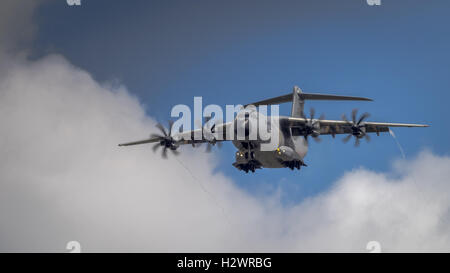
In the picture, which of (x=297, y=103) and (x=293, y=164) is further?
(x=297, y=103)

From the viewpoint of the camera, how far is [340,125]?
4169cm

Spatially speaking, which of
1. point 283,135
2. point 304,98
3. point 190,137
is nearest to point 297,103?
point 304,98

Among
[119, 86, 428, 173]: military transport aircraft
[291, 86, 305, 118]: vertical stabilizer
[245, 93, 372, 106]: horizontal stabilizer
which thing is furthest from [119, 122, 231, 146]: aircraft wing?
[291, 86, 305, 118]: vertical stabilizer

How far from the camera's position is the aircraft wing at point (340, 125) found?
41.1 m

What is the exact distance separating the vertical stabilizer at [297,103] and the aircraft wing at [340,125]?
Answer: 3.68m

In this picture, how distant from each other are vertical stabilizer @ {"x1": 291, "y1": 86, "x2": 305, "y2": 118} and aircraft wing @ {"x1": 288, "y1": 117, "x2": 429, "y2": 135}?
12.1 feet

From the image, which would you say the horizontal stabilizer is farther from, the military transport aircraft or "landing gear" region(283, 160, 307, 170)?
"landing gear" region(283, 160, 307, 170)

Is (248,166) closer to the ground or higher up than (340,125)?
closer to the ground

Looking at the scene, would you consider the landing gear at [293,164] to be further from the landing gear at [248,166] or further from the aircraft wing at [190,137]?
the aircraft wing at [190,137]

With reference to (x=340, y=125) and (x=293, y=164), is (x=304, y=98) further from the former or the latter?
(x=293, y=164)

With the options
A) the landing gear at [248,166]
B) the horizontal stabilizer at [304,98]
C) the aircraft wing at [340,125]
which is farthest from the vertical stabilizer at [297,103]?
the landing gear at [248,166]

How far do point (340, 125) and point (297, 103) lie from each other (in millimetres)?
6290
